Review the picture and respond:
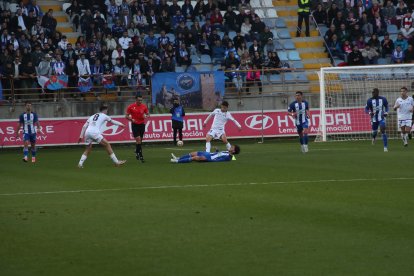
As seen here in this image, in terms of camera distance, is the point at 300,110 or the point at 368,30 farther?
the point at 368,30

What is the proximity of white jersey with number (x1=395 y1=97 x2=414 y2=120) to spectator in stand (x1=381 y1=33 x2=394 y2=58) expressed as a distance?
366 inches

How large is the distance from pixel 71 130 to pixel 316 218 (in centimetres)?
2607

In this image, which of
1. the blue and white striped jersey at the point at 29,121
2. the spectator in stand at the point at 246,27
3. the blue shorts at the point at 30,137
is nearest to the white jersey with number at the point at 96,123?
the blue shorts at the point at 30,137

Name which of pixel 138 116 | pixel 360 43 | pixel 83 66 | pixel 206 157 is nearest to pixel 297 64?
pixel 360 43

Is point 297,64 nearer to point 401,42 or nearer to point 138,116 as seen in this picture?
point 401,42

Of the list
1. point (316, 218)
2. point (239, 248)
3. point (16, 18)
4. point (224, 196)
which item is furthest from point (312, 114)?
point (239, 248)

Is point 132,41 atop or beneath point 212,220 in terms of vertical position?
atop

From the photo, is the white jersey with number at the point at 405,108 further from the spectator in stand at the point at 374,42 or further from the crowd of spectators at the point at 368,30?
the spectator in stand at the point at 374,42

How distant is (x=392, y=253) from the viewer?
11.0m

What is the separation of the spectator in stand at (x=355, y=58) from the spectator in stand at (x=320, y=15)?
13.8ft

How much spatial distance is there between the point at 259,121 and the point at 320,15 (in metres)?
9.37

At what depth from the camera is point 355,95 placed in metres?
41.1

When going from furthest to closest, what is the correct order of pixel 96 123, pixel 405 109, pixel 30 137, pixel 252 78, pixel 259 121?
pixel 252 78 → pixel 259 121 → pixel 405 109 → pixel 30 137 → pixel 96 123

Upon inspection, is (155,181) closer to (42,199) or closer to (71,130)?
(42,199)
